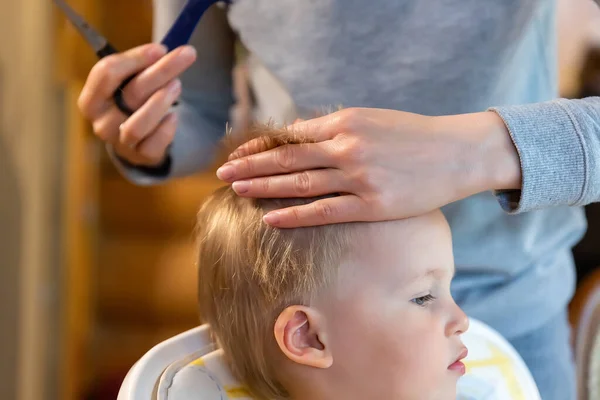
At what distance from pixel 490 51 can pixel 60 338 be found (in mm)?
1379

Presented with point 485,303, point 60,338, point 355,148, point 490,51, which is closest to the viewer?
point 355,148

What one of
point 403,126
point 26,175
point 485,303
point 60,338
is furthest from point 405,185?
point 60,338

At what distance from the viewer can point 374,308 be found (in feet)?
1.93

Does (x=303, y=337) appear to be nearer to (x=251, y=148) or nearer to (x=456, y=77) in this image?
(x=251, y=148)

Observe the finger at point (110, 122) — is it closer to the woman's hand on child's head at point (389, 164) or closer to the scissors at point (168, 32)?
the scissors at point (168, 32)

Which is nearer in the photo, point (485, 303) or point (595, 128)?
point (595, 128)

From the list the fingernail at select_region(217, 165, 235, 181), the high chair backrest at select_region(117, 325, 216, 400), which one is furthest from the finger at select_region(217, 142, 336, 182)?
the high chair backrest at select_region(117, 325, 216, 400)

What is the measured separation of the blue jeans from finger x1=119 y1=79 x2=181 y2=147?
52 centimetres

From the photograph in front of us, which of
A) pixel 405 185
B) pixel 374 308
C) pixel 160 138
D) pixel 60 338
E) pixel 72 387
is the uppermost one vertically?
pixel 160 138

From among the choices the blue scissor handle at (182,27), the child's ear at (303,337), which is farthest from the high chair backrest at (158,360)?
the blue scissor handle at (182,27)

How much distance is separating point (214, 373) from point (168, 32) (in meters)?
0.41

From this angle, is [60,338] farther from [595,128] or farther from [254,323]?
[595,128]

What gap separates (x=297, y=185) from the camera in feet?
1.77

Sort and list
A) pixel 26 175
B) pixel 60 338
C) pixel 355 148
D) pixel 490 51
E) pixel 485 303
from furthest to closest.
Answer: pixel 60 338, pixel 26 175, pixel 485 303, pixel 490 51, pixel 355 148
